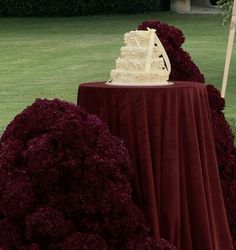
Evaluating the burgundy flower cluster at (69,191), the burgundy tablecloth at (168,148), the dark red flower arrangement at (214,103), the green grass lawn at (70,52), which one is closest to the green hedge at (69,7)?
the green grass lawn at (70,52)

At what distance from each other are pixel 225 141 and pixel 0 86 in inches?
429

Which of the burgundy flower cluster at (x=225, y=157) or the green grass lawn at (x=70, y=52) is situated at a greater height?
the burgundy flower cluster at (x=225, y=157)

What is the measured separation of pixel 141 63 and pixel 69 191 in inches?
35.2

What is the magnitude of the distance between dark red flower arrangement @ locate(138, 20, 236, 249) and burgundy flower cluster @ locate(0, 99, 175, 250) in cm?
123

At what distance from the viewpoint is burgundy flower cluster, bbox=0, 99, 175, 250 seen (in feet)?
13.2

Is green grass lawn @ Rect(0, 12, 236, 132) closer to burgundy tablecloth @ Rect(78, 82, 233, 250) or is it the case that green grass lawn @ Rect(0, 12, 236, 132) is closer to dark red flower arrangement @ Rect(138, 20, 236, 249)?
dark red flower arrangement @ Rect(138, 20, 236, 249)

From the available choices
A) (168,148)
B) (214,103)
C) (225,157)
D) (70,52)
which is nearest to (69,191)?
(168,148)

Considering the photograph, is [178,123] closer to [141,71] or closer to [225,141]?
[141,71]

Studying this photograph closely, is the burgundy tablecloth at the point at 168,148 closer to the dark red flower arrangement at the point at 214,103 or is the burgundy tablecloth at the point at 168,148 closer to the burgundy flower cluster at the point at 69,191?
the burgundy flower cluster at the point at 69,191

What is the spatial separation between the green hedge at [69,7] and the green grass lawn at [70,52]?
2.29 ft

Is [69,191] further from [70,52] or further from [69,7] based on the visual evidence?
[69,7]

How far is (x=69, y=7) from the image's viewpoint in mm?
33781

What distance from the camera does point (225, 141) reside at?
5.38 meters

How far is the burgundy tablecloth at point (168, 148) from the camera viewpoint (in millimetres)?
4293
